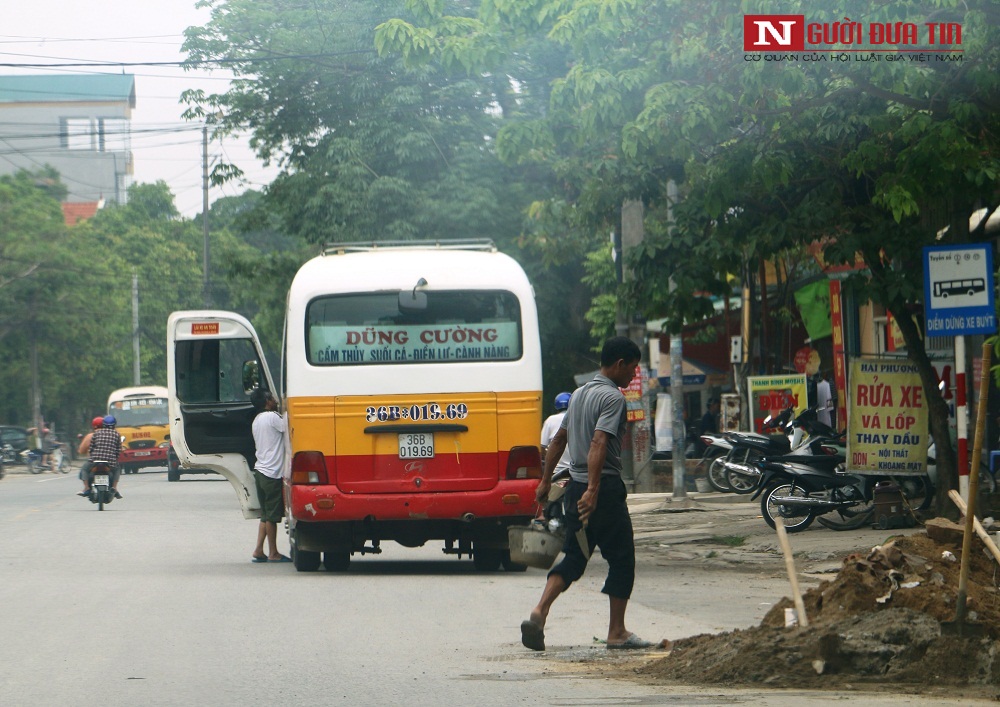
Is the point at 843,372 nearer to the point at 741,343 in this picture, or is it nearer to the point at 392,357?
the point at 392,357

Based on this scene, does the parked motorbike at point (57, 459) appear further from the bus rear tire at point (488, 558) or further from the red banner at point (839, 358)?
the bus rear tire at point (488, 558)

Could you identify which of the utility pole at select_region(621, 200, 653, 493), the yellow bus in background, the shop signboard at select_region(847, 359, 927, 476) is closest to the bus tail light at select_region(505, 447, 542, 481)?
the shop signboard at select_region(847, 359, 927, 476)

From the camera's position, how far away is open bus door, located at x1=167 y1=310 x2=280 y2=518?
16531mm

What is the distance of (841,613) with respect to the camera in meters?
8.01

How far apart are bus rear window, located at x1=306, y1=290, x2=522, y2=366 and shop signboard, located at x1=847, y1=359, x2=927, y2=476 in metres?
4.03

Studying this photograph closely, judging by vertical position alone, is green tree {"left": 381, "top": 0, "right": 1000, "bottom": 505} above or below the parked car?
above

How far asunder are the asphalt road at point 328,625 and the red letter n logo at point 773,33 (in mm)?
4706

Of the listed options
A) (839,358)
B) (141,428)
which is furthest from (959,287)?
(141,428)

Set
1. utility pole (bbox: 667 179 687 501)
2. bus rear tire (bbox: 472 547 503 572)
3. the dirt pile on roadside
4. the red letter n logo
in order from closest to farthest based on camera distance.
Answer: the dirt pile on roadside → the red letter n logo → bus rear tire (bbox: 472 547 503 572) → utility pole (bbox: 667 179 687 501)

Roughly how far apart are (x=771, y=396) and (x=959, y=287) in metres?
13.8

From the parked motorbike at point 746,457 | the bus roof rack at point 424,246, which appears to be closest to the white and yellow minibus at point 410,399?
the bus roof rack at point 424,246

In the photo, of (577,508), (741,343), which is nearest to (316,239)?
(741,343)

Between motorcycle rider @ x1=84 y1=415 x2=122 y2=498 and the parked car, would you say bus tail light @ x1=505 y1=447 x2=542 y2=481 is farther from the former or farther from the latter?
the parked car

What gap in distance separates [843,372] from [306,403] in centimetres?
799
